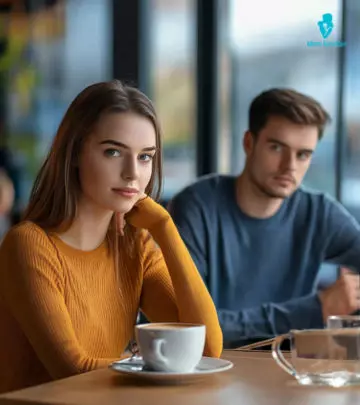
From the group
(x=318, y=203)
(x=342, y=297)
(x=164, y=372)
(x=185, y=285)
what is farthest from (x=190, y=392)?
(x=318, y=203)

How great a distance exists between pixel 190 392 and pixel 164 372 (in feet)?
0.22

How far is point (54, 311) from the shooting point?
1485mm

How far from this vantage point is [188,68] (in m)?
4.55

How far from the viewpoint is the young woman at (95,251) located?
5.08ft

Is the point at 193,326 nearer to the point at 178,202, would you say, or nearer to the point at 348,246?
the point at 178,202

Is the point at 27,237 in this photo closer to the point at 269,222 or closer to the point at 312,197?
the point at 269,222

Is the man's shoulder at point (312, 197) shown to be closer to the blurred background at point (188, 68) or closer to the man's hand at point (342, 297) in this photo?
the man's hand at point (342, 297)

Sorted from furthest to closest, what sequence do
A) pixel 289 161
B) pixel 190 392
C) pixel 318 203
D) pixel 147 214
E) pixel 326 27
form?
pixel 326 27 < pixel 318 203 < pixel 289 161 < pixel 147 214 < pixel 190 392

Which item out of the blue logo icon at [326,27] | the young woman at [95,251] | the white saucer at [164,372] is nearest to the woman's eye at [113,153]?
the young woman at [95,251]

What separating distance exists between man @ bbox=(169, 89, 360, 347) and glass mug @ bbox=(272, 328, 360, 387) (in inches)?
45.9

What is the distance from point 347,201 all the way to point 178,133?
3.66 ft

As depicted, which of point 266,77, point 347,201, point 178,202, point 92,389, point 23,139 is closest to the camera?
point 92,389

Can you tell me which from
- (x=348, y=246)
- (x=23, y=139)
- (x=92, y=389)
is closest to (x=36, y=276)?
(x=92, y=389)

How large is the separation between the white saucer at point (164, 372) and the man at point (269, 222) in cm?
106
